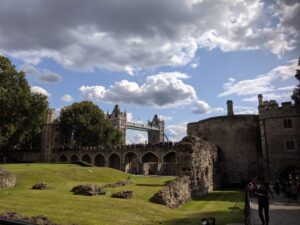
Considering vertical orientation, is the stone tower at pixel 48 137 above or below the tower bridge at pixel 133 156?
above

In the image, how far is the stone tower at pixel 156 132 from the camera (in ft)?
401

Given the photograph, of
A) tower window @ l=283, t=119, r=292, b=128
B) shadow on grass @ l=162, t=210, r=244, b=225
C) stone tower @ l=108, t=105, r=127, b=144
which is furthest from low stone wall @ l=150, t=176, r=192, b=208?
stone tower @ l=108, t=105, r=127, b=144

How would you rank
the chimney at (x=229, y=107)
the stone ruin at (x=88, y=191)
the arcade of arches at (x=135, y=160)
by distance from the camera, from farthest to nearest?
the arcade of arches at (x=135, y=160) → the chimney at (x=229, y=107) → the stone ruin at (x=88, y=191)

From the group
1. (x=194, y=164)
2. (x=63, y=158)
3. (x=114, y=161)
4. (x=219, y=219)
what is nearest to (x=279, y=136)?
(x=194, y=164)

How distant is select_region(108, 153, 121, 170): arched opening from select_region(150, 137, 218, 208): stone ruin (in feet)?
120

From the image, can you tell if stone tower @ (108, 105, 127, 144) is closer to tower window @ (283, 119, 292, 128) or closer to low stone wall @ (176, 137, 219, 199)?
tower window @ (283, 119, 292, 128)

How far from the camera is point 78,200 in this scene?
1519cm

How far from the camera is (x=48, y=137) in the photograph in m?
75.9

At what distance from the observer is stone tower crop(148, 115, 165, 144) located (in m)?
122

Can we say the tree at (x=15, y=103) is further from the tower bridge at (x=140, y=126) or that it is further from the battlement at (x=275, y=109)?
the tower bridge at (x=140, y=126)

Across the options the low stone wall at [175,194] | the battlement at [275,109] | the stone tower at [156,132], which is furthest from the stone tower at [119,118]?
the low stone wall at [175,194]

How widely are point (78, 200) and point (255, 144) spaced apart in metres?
24.9

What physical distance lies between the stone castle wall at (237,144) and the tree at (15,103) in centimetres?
2206

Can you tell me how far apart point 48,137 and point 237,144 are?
5243cm
